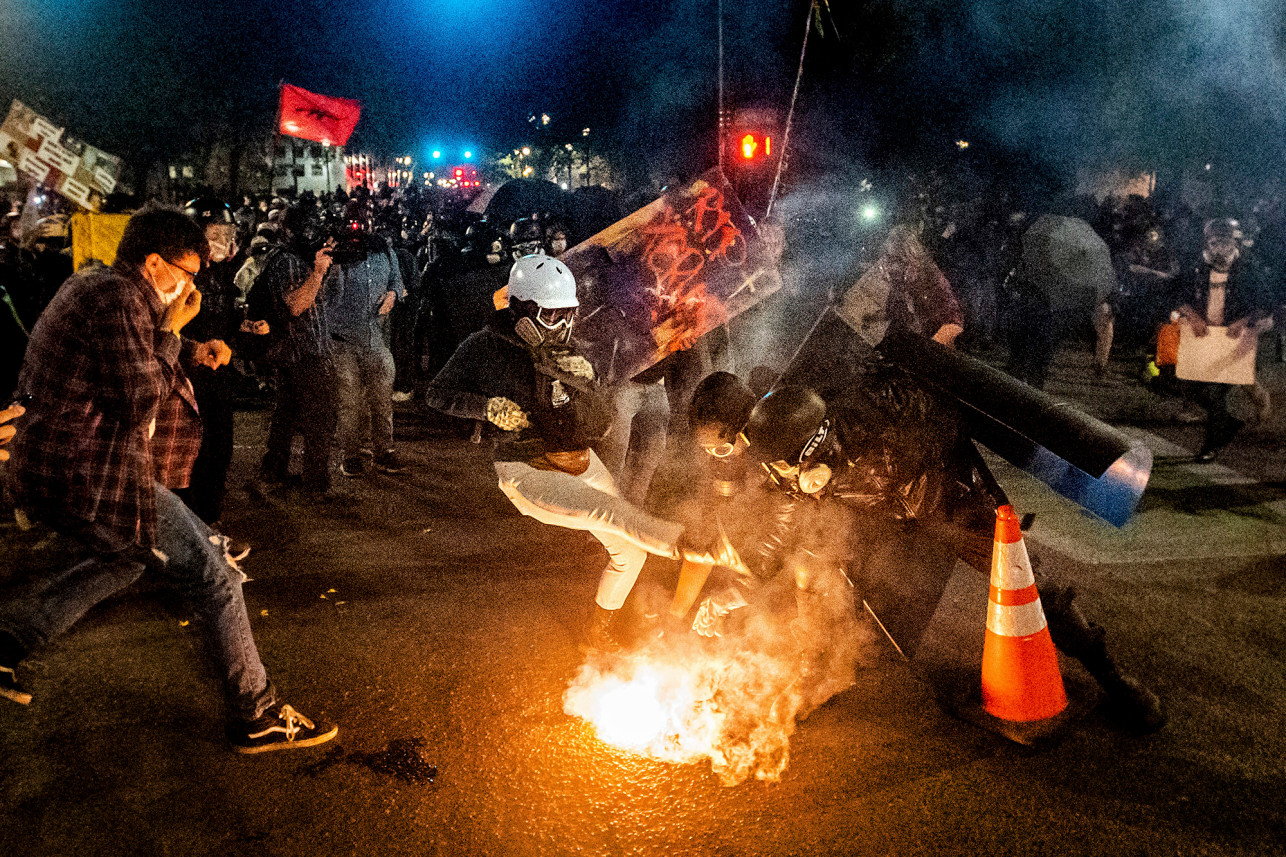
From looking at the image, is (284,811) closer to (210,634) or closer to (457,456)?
(210,634)

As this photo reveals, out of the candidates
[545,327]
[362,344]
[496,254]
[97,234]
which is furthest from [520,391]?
[496,254]

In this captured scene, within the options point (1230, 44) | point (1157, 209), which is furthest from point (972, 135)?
point (1230, 44)

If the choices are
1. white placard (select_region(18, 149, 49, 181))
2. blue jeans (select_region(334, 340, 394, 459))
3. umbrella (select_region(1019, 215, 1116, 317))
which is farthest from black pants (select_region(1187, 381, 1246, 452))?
white placard (select_region(18, 149, 49, 181))

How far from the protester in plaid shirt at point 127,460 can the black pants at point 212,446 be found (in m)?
2.25

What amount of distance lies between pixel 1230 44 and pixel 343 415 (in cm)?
1184

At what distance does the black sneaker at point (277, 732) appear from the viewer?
334 cm

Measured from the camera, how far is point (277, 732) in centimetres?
338

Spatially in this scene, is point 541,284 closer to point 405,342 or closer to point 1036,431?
point 1036,431

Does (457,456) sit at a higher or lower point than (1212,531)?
lower

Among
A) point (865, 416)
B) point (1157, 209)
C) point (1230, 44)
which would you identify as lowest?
point (865, 416)

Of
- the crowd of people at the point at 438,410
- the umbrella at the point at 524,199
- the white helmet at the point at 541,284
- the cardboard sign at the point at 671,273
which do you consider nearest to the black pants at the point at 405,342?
the crowd of people at the point at 438,410

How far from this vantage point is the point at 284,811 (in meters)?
3.04

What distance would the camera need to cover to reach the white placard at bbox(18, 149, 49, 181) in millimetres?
8461

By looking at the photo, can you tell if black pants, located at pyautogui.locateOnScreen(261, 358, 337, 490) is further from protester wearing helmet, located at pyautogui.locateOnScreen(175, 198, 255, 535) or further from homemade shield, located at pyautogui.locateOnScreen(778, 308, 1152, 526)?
homemade shield, located at pyautogui.locateOnScreen(778, 308, 1152, 526)
